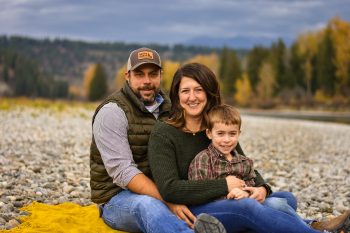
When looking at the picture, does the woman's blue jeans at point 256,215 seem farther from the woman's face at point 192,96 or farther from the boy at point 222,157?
the woman's face at point 192,96

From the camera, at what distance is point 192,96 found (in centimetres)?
466

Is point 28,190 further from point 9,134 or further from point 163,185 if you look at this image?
point 9,134

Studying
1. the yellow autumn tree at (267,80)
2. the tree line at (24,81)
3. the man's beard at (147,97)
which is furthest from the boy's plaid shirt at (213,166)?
the tree line at (24,81)

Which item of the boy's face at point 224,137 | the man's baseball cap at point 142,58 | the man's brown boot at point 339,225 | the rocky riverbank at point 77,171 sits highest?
the man's baseball cap at point 142,58

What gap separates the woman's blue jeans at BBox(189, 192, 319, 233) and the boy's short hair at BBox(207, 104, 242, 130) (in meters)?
0.71

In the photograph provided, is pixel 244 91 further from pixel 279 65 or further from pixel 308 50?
pixel 308 50

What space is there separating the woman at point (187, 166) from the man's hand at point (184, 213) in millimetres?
63

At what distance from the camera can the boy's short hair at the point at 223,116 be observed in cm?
455

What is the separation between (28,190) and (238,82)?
86.9m

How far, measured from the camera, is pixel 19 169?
29.1ft

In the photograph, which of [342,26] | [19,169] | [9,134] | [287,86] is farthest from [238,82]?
[19,169]

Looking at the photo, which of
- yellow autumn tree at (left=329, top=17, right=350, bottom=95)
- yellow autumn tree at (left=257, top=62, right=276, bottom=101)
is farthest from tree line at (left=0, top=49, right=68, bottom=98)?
yellow autumn tree at (left=329, top=17, right=350, bottom=95)

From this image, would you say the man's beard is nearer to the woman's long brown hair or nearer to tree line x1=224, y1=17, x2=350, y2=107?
the woman's long brown hair

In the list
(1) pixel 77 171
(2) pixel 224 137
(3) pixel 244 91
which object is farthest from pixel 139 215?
(3) pixel 244 91
